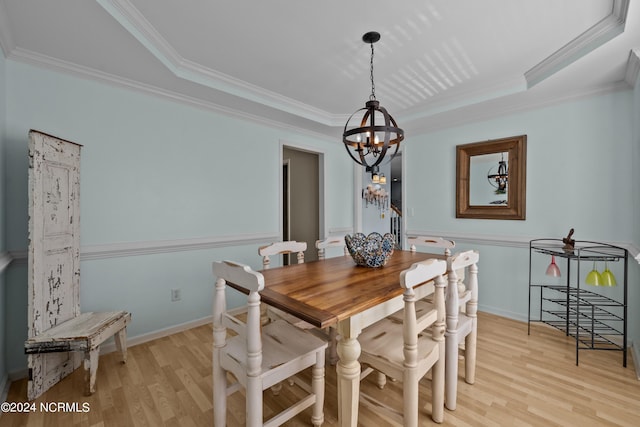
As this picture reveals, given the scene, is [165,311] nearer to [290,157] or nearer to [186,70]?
[186,70]

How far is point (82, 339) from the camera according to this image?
176 centimetres

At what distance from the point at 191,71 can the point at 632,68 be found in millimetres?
3415

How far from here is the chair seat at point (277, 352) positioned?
1.30 m

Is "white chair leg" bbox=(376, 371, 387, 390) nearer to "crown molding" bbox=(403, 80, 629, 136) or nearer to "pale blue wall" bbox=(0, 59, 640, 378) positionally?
"pale blue wall" bbox=(0, 59, 640, 378)

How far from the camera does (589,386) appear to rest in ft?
6.19

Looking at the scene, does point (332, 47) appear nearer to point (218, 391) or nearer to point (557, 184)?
point (218, 391)

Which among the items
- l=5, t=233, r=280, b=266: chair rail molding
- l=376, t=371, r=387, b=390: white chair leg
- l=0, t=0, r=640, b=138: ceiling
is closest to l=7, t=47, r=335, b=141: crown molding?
l=0, t=0, r=640, b=138: ceiling

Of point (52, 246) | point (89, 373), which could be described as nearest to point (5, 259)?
point (52, 246)

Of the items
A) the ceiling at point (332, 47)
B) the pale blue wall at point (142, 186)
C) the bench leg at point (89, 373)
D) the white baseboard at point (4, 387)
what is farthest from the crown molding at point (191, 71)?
the white baseboard at point (4, 387)

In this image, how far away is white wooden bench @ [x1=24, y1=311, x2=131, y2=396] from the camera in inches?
67.6

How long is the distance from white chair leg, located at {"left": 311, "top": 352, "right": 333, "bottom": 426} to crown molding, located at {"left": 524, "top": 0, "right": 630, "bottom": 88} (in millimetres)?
2577

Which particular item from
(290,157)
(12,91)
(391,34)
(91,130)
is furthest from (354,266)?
(290,157)

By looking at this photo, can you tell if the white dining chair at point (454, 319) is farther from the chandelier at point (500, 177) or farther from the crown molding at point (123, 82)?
the crown molding at point (123, 82)

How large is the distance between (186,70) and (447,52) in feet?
6.90
